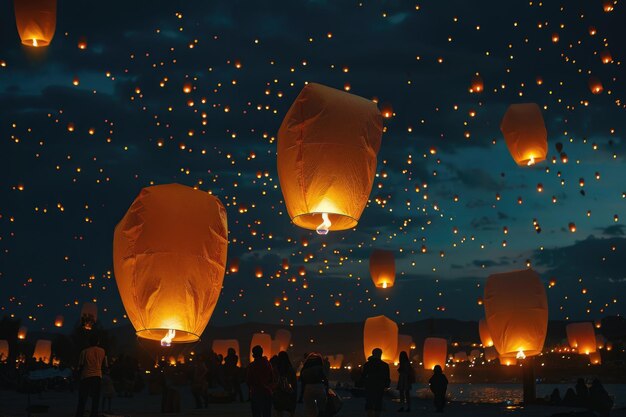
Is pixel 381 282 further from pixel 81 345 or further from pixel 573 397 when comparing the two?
pixel 81 345

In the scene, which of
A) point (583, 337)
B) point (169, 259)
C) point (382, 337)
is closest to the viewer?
point (169, 259)

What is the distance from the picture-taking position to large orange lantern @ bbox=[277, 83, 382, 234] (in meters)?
6.53

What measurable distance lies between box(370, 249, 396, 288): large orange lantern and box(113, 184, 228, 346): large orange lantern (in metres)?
14.1

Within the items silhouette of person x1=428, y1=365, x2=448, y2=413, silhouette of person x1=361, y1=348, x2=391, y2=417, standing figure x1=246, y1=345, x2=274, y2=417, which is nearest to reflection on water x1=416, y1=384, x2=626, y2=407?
silhouette of person x1=428, y1=365, x2=448, y2=413

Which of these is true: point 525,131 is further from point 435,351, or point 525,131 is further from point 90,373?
point 435,351

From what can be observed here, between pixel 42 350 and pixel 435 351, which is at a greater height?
pixel 42 350

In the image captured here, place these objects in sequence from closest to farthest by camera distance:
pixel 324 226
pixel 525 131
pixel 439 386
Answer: pixel 324 226
pixel 525 131
pixel 439 386

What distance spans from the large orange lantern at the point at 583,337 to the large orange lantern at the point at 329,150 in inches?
1116

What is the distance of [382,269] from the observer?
2064 centimetres

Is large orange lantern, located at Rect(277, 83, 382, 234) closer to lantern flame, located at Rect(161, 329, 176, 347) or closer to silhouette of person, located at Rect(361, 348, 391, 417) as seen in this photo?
lantern flame, located at Rect(161, 329, 176, 347)

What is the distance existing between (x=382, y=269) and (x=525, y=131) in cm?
767

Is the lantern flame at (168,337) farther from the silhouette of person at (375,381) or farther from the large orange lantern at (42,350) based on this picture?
the large orange lantern at (42,350)

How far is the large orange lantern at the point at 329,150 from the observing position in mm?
6531

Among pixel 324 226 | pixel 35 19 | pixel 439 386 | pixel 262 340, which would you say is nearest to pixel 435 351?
pixel 262 340
